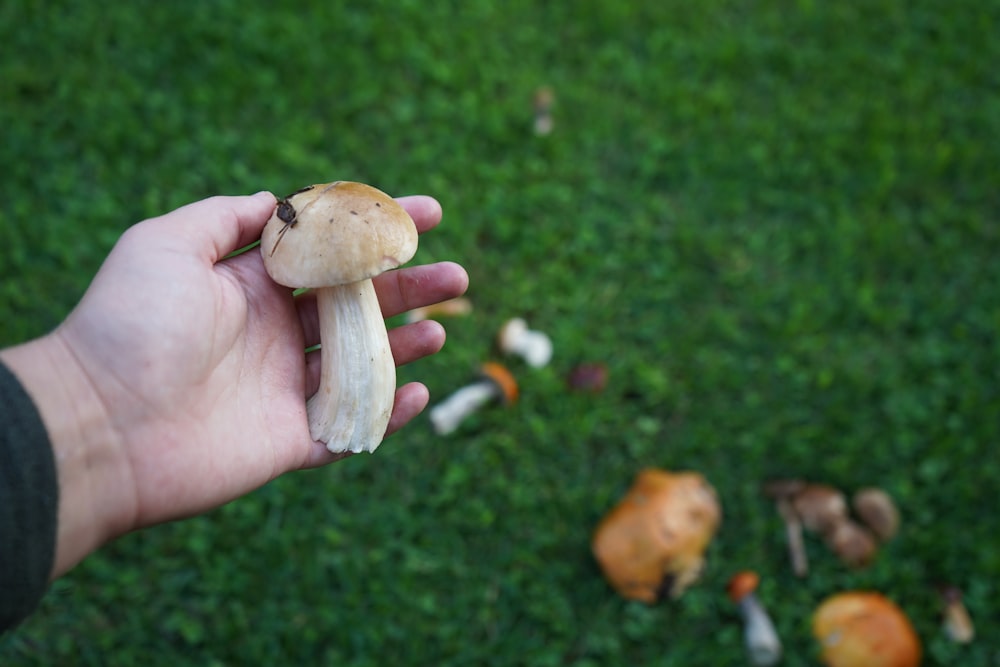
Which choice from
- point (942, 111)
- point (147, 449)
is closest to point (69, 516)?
point (147, 449)

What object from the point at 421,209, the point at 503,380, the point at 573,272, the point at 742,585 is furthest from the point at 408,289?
the point at 742,585

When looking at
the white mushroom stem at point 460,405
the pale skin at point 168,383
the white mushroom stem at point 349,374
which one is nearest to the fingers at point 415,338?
the white mushroom stem at point 349,374

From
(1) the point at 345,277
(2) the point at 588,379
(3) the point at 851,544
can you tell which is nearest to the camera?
(1) the point at 345,277

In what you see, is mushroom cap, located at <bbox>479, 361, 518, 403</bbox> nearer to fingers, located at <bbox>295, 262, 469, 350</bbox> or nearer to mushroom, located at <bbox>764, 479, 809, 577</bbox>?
fingers, located at <bbox>295, 262, 469, 350</bbox>

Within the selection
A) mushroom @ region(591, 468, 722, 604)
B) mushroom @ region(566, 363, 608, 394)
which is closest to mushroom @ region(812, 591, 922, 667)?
mushroom @ region(591, 468, 722, 604)

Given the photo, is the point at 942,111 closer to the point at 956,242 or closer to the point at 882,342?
the point at 956,242

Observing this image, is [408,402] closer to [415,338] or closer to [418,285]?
[415,338]
